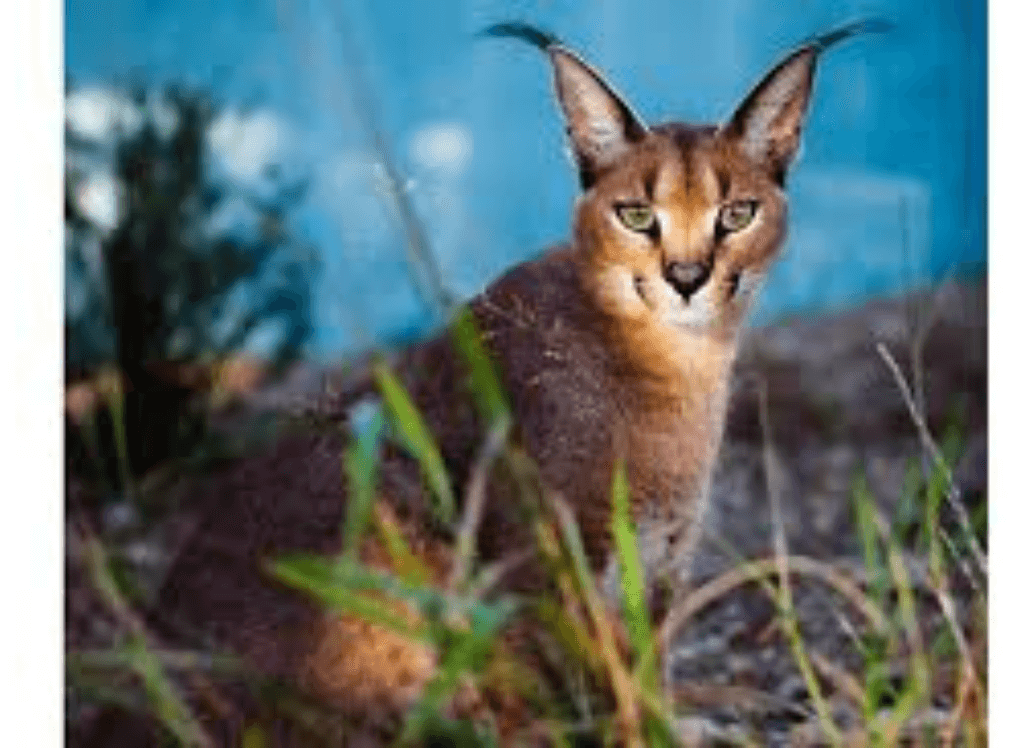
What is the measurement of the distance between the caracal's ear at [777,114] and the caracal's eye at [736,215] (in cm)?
5

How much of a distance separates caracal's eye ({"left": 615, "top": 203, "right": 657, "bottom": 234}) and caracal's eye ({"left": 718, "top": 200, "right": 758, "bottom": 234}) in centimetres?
7

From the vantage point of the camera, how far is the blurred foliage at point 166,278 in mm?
2852

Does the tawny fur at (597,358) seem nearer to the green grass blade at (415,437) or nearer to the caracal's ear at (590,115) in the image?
the caracal's ear at (590,115)

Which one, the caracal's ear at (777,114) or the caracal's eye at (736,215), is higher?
the caracal's ear at (777,114)

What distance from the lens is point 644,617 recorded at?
2541 mm

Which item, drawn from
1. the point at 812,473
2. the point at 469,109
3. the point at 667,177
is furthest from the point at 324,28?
the point at 812,473

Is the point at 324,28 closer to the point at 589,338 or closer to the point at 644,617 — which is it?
the point at 589,338

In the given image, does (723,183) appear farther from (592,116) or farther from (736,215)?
(592,116)

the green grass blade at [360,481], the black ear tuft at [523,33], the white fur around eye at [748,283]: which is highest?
the black ear tuft at [523,33]

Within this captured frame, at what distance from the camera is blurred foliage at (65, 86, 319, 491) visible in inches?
112

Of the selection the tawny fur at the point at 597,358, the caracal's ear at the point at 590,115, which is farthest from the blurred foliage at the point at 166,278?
the caracal's ear at the point at 590,115

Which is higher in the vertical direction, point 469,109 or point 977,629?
point 469,109

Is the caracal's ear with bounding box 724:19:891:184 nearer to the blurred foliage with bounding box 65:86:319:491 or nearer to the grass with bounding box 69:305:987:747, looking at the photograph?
the grass with bounding box 69:305:987:747

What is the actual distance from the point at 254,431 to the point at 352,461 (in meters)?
0.44
